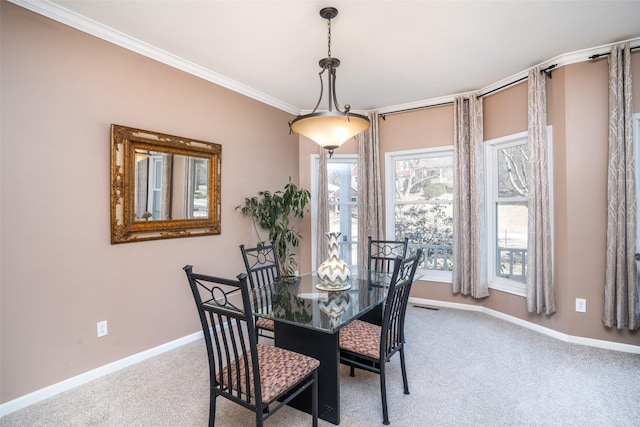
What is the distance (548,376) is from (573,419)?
540 millimetres

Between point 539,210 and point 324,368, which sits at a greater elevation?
point 539,210

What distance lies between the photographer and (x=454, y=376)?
2529 millimetres

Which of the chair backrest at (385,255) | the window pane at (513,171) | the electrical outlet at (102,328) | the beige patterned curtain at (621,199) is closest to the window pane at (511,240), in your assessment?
the window pane at (513,171)

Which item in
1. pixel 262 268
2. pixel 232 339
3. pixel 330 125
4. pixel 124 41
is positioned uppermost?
pixel 124 41

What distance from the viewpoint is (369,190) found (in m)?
4.56

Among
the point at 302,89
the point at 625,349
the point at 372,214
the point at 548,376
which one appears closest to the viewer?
the point at 548,376

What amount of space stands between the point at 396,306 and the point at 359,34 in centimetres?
214

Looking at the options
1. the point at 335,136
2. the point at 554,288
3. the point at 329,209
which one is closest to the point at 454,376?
the point at 554,288

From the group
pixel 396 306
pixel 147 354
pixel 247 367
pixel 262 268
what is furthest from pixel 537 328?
pixel 147 354

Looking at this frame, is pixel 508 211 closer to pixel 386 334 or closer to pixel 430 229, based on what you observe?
pixel 430 229

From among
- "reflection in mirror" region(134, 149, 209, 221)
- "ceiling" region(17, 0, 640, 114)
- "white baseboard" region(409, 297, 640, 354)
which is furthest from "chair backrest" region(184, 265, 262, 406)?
"white baseboard" region(409, 297, 640, 354)

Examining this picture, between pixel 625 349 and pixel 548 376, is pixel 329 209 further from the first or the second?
pixel 625 349

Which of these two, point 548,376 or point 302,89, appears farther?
point 302,89

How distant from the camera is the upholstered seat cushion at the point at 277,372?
1654mm
